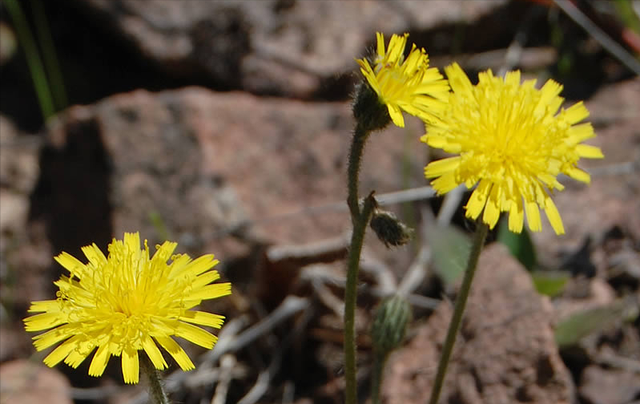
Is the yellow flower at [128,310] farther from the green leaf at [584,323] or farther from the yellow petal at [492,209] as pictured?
the green leaf at [584,323]

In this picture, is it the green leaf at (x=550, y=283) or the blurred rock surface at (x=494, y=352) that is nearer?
the blurred rock surface at (x=494, y=352)

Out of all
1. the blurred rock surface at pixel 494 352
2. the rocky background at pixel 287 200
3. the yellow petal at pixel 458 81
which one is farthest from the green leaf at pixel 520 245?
the yellow petal at pixel 458 81

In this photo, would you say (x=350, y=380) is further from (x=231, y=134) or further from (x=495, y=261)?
(x=231, y=134)

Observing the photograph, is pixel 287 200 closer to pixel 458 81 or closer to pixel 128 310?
pixel 458 81

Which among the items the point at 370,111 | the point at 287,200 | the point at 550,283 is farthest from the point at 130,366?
the point at 550,283

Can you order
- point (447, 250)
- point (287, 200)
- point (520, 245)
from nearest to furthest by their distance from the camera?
point (447, 250), point (520, 245), point (287, 200)

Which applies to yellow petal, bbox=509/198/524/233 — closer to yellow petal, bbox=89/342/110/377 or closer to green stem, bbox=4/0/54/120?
yellow petal, bbox=89/342/110/377

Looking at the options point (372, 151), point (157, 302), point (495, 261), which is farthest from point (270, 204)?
point (157, 302)
